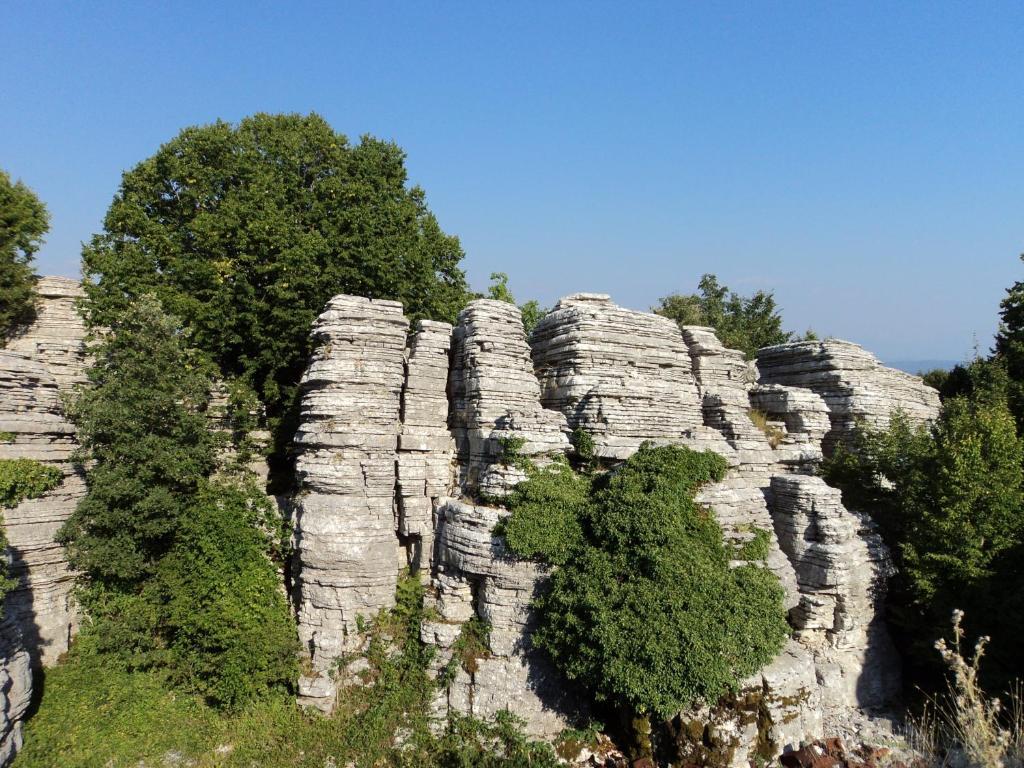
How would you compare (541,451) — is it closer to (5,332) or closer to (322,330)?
(322,330)

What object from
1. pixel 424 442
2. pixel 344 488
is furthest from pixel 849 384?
pixel 344 488

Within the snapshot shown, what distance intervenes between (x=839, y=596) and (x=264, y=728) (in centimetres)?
1307

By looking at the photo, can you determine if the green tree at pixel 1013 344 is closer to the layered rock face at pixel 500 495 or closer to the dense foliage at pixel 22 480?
the layered rock face at pixel 500 495

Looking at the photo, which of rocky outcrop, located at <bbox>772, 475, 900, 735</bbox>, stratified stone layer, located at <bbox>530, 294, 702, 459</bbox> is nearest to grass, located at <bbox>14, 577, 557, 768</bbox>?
stratified stone layer, located at <bbox>530, 294, 702, 459</bbox>

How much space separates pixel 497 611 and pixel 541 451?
3554mm

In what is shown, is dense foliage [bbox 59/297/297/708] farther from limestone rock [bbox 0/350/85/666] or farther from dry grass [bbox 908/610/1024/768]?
dry grass [bbox 908/610/1024/768]

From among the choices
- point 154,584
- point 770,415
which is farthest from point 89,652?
point 770,415

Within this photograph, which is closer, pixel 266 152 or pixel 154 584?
pixel 154 584

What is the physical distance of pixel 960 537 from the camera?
42.6ft

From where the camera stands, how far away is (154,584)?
13953mm

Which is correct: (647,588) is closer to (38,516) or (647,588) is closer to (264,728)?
(264,728)

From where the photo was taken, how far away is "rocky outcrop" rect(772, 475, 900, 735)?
44.9 feet

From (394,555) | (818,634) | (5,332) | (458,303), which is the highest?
(458,303)

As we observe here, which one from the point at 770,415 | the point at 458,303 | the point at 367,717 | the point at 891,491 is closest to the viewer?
the point at 367,717
